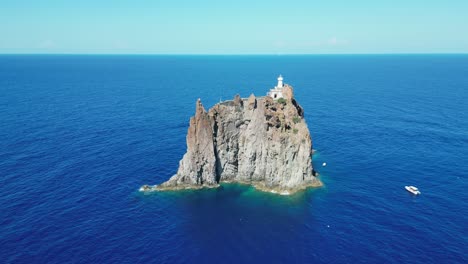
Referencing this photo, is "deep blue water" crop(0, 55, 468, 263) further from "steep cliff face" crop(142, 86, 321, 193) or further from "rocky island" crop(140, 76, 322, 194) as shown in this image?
"steep cliff face" crop(142, 86, 321, 193)

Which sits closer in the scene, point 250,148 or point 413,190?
point 413,190

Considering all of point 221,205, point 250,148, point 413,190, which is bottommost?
point 221,205

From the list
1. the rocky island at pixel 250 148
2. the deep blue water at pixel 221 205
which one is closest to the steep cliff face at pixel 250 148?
the rocky island at pixel 250 148

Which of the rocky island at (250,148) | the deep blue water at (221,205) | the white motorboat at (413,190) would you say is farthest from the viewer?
the rocky island at (250,148)

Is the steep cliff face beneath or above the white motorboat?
above

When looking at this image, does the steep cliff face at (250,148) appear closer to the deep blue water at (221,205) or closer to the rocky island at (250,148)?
the rocky island at (250,148)

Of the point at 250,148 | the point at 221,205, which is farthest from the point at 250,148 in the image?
the point at 221,205

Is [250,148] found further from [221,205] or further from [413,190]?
[413,190]

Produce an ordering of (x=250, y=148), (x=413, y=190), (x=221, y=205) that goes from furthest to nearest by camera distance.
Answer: (x=250, y=148), (x=413, y=190), (x=221, y=205)

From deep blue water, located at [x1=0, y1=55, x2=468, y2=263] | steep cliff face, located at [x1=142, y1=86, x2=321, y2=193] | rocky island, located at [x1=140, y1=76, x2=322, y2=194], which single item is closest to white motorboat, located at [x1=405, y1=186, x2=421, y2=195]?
Result: deep blue water, located at [x1=0, y1=55, x2=468, y2=263]
